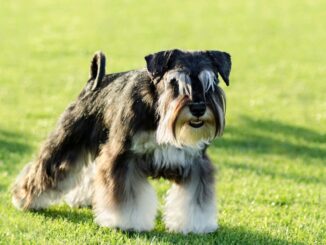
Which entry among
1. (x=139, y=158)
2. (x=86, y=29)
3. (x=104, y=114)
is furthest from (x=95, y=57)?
(x=86, y=29)

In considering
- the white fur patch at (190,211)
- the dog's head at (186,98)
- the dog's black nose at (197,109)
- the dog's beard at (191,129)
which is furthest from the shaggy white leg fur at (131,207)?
the dog's black nose at (197,109)

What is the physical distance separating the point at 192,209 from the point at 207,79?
1.46m

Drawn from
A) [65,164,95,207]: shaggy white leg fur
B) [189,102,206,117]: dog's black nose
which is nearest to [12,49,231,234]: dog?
[189,102,206,117]: dog's black nose

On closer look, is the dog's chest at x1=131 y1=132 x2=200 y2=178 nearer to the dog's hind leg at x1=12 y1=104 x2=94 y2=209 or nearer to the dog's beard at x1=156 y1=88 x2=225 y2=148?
the dog's beard at x1=156 y1=88 x2=225 y2=148

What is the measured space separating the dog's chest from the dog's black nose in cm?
58

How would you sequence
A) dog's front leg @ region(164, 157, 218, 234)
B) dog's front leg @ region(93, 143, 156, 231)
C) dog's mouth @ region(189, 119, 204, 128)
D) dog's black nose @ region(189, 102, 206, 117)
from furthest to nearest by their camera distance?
dog's front leg @ region(164, 157, 218, 234) < dog's front leg @ region(93, 143, 156, 231) < dog's mouth @ region(189, 119, 204, 128) < dog's black nose @ region(189, 102, 206, 117)

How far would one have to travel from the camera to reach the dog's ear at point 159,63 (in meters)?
7.58

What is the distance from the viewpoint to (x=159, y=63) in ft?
24.9

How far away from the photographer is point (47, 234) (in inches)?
311

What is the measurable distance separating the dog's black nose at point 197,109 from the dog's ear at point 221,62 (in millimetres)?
688

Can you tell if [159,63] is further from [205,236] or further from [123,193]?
[205,236]

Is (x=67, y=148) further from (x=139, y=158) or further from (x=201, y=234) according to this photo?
(x=201, y=234)

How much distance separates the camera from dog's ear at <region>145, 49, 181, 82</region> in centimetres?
758

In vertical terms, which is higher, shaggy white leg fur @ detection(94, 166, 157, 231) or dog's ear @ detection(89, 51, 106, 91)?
dog's ear @ detection(89, 51, 106, 91)
